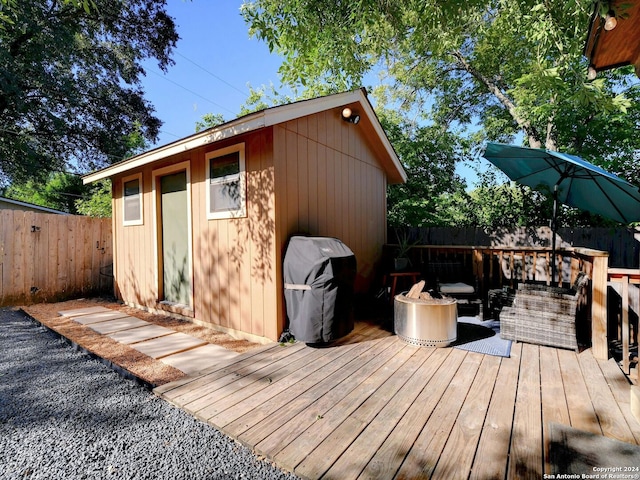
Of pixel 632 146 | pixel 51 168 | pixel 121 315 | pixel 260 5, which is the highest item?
pixel 260 5

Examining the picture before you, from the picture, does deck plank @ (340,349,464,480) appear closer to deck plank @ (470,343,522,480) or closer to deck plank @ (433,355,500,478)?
deck plank @ (433,355,500,478)

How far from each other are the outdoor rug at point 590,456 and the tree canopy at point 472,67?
9.98 feet

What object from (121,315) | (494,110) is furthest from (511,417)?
(494,110)

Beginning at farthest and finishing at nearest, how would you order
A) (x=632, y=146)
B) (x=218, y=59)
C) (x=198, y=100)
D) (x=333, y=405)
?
(x=198, y=100) < (x=218, y=59) < (x=632, y=146) < (x=333, y=405)

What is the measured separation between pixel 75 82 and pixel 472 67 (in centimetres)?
1310

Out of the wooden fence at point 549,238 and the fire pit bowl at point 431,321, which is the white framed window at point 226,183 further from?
the wooden fence at point 549,238

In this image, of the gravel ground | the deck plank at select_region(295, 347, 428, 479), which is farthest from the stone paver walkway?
the deck plank at select_region(295, 347, 428, 479)

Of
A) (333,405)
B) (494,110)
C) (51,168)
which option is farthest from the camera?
(51,168)

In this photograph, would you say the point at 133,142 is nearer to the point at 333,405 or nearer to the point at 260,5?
the point at 260,5

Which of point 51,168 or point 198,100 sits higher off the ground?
point 198,100

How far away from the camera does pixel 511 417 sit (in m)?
1.93

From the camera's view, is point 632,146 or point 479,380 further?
point 632,146

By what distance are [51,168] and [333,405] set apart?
14487 mm

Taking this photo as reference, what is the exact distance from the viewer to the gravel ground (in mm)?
1558
